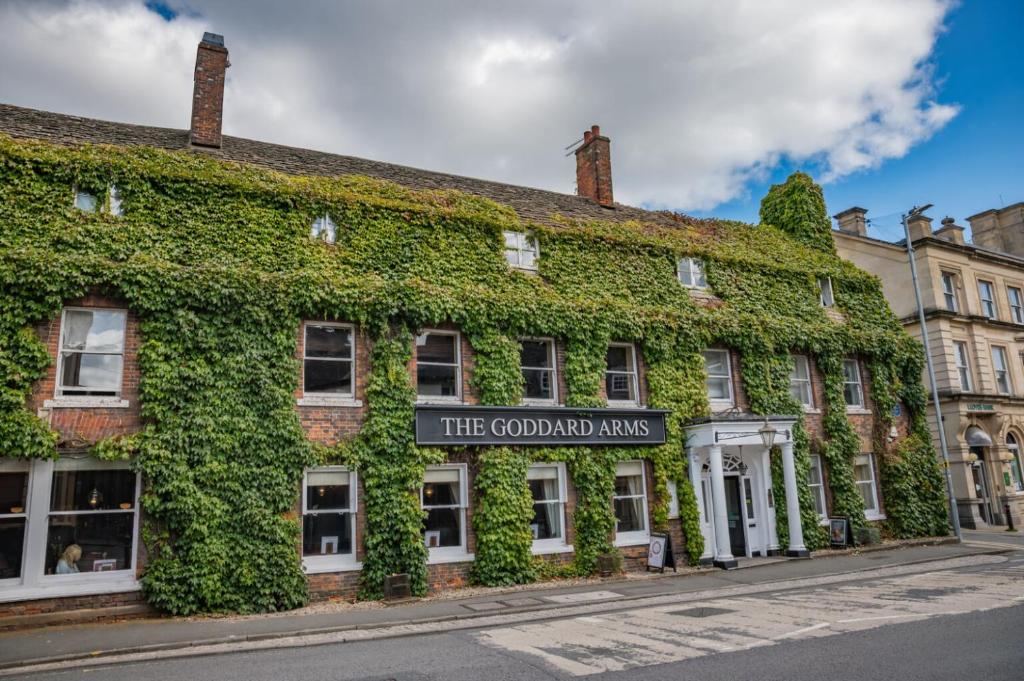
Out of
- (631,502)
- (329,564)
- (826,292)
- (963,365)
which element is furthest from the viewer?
(963,365)

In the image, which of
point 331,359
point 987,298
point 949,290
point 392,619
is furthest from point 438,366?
point 987,298

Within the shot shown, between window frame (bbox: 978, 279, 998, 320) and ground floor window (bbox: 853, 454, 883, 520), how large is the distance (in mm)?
13135

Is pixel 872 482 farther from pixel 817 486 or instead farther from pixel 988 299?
pixel 988 299

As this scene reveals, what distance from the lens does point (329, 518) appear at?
14.2m

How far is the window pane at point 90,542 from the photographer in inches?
488

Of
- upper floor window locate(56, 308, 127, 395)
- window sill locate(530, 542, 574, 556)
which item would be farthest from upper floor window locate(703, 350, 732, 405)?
upper floor window locate(56, 308, 127, 395)

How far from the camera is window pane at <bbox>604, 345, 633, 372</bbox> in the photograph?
18328 millimetres

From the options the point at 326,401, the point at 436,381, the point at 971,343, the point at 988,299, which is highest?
the point at 988,299

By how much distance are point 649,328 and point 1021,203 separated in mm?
A: 27330

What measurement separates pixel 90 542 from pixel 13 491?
157 cm

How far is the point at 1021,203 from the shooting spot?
34.2 meters

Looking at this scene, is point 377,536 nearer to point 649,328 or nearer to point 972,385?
point 649,328

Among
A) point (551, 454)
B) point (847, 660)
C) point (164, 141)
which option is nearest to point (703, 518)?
point (551, 454)

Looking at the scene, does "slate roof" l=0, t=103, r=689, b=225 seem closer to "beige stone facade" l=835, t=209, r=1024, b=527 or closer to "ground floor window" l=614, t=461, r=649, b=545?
"ground floor window" l=614, t=461, r=649, b=545
